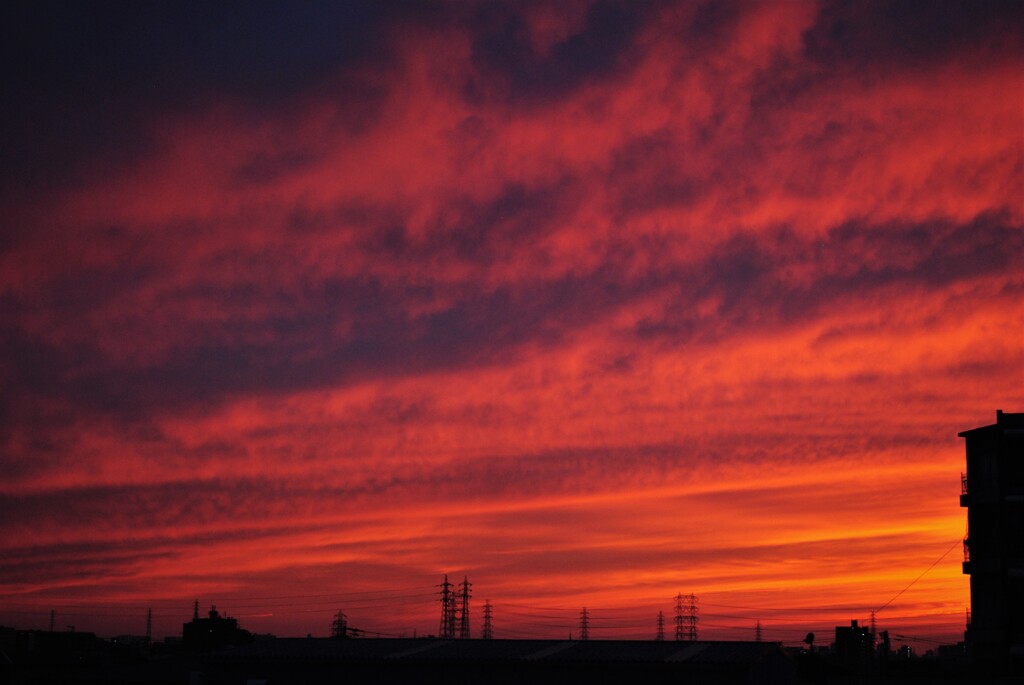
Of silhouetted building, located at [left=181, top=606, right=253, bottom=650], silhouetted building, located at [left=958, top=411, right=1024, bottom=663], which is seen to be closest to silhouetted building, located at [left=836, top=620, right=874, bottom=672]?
silhouetted building, located at [left=958, top=411, right=1024, bottom=663]

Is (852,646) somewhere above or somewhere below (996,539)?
below

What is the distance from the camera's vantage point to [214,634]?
3310 inches

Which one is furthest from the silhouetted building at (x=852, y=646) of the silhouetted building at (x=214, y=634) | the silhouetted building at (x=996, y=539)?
→ the silhouetted building at (x=214, y=634)

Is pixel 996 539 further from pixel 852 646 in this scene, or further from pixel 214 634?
pixel 214 634

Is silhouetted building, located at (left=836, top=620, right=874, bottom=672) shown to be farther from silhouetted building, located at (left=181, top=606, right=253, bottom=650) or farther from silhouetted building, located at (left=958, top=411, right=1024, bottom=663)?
silhouetted building, located at (left=181, top=606, right=253, bottom=650)

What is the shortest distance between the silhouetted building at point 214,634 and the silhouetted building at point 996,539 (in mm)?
56944

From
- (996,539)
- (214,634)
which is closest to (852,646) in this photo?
(996,539)

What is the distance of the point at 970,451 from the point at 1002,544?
8394 millimetres

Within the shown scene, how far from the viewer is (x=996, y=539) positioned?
84688 mm

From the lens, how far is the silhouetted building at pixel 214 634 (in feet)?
273

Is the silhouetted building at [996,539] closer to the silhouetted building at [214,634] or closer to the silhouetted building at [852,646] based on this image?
the silhouetted building at [852,646]

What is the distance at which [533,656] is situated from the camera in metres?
51.9

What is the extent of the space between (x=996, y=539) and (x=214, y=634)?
61445mm

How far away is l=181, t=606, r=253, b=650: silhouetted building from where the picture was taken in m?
83.3
